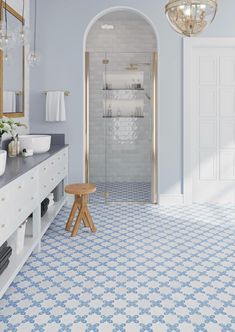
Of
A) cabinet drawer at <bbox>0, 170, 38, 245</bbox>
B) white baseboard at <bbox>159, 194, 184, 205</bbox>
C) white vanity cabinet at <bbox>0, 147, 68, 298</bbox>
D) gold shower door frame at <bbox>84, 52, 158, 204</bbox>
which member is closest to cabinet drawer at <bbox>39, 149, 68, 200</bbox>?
white vanity cabinet at <bbox>0, 147, 68, 298</bbox>

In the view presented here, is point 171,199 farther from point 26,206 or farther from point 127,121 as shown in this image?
point 26,206

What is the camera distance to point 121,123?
573 cm

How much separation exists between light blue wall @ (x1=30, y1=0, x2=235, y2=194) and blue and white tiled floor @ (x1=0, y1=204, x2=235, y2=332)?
1328 mm

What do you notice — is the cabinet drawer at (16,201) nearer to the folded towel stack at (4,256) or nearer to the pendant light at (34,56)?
the folded towel stack at (4,256)

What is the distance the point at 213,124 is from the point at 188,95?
59 cm

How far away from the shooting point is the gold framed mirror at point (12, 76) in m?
3.95

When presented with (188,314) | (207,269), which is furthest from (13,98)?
(188,314)

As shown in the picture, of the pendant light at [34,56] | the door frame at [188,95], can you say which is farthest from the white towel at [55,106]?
the door frame at [188,95]

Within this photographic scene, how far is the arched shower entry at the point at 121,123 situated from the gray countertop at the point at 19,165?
167cm

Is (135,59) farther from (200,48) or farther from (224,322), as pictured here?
(224,322)

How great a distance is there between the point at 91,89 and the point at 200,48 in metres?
1.63

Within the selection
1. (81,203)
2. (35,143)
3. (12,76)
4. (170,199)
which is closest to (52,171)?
(35,143)

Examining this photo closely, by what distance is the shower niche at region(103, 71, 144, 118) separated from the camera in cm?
555

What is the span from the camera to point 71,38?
5125mm
